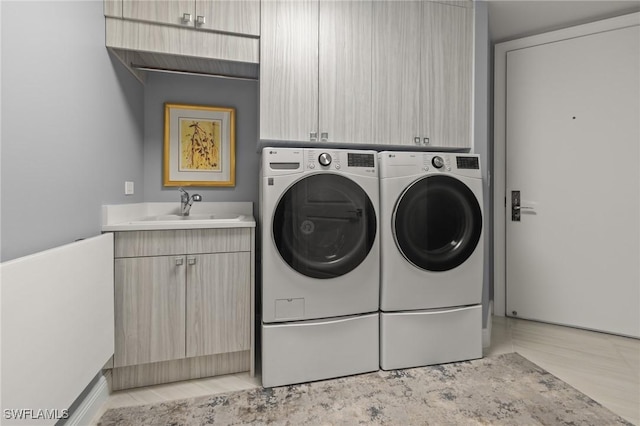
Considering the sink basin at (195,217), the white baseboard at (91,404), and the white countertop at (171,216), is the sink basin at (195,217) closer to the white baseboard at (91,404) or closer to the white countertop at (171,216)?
the white countertop at (171,216)

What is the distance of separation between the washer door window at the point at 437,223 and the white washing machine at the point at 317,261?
19 centimetres

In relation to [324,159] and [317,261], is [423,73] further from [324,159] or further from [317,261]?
[317,261]

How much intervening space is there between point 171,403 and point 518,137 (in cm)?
304

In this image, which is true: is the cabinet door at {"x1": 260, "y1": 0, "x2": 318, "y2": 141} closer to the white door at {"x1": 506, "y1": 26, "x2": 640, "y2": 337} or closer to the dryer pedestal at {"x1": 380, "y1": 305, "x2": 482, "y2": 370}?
the dryer pedestal at {"x1": 380, "y1": 305, "x2": 482, "y2": 370}

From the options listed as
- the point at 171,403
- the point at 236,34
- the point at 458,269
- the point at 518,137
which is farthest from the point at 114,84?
the point at 518,137

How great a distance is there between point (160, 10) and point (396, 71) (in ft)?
4.51

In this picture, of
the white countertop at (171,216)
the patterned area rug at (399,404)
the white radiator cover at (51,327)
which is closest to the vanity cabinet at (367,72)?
the white countertop at (171,216)

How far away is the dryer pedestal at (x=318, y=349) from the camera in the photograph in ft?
5.32

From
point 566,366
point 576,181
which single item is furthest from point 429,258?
point 576,181

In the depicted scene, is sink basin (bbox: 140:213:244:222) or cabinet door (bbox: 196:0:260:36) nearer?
cabinet door (bbox: 196:0:260:36)

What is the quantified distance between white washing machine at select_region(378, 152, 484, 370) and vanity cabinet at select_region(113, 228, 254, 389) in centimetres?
83

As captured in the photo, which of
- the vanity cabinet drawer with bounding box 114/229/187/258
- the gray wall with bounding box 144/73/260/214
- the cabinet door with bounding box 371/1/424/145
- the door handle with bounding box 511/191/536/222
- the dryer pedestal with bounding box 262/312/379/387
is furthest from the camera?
the door handle with bounding box 511/191/536/222

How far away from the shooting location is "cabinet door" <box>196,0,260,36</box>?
166 cm

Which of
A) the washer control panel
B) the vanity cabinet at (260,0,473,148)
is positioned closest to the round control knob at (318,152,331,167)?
the washer control panel
